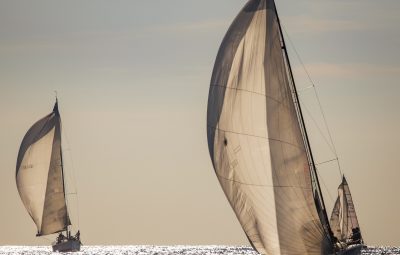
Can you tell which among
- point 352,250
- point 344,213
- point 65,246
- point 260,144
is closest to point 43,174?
point 65,246

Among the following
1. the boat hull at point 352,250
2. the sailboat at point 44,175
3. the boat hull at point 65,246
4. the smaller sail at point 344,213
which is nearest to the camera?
the boat hull at point 352,250

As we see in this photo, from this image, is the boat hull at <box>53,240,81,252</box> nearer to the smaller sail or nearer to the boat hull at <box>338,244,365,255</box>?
the smaller sail

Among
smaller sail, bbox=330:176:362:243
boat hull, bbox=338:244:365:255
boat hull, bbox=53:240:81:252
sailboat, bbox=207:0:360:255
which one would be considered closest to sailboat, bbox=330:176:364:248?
smaller sail, bbox=330:176:362:243

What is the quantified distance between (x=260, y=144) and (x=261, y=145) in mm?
60

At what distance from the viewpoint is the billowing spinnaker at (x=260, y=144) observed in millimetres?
52188

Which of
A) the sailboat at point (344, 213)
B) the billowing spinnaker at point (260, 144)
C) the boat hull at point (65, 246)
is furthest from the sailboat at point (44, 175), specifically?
the billowing spinnaker at point (260, 144)

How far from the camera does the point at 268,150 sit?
5281cm

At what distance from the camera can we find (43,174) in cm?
13012

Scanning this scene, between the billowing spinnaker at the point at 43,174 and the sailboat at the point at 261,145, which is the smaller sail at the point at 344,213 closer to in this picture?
the billowing spinnaker at the point at 43,174

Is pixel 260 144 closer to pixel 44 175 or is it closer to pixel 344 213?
pixel 344 213

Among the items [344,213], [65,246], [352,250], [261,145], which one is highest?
[261,145]

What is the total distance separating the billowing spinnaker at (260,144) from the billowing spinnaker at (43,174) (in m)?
75.4

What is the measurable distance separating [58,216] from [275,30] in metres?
85.1

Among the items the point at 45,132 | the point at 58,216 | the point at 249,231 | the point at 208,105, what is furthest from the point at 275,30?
the point at 58,216
